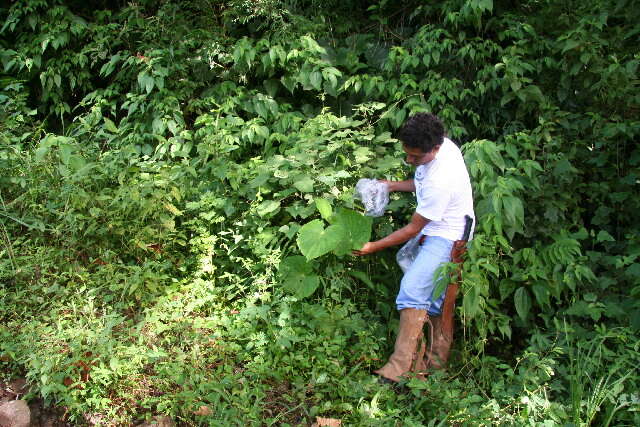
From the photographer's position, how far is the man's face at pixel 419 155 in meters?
3.07

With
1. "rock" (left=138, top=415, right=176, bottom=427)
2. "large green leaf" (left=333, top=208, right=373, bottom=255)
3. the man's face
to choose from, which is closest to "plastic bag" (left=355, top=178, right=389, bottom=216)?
"large green leaf" (left=333, top=208, right=373, bottom=255)

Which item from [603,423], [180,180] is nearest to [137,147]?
[180,180]

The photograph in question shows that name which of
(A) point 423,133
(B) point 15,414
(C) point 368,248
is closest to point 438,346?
(C) point 368,248

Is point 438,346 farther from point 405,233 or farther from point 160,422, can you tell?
point 160,422

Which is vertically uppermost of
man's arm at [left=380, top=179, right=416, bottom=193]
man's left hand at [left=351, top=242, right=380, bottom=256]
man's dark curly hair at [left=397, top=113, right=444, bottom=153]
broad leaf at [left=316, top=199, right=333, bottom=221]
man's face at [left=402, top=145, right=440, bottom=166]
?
man's dark curly hair at [left=397, top=113, right=444, bottom=153]

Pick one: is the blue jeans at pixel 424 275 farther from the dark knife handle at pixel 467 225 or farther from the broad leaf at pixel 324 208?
the broad leaf at pixel 324 208

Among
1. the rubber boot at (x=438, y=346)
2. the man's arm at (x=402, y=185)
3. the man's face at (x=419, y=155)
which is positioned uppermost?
the man's face at (x=419, y=155)

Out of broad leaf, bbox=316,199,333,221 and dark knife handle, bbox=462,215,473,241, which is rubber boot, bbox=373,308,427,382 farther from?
broad leaf, bbox=316,199,333,221

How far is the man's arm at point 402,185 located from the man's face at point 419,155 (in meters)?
0.36

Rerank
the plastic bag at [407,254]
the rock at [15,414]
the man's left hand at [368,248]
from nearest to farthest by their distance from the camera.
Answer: the rock at [15,414] < the man's left hand at [368,248] < the plastic bag at [407,254]

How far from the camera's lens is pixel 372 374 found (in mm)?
3279

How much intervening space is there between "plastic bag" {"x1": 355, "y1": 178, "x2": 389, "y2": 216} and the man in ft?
1.11

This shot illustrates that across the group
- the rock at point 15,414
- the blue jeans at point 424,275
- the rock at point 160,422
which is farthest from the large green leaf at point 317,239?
the rock at point 15,414

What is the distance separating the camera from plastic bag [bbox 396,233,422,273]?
11.3ft
